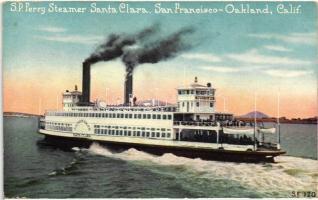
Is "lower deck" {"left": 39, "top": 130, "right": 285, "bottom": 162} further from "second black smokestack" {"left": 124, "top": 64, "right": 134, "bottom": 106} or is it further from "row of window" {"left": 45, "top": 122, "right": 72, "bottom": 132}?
"second black smokestack" {"left": 124, "top": 64, "right": 134, "bottom": 106}

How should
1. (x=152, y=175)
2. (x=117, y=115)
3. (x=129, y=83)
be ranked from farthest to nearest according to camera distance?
(x=117, y=115), (x=129, y=83), (x=152, y=175)

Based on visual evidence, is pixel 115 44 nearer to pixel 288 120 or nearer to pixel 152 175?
pixel 152 175

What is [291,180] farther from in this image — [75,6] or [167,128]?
[75,6]

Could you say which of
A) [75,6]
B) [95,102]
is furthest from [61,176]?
[75,6]

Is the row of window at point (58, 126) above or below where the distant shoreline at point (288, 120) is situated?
below

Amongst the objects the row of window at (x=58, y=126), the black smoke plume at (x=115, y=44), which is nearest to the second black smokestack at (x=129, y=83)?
the black smoke plume at (x=115, y=44)

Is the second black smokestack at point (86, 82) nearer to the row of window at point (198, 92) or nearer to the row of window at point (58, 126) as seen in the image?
the row of window at point (58, 126)

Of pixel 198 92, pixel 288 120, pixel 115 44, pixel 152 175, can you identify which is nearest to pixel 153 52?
pixel 115 44
